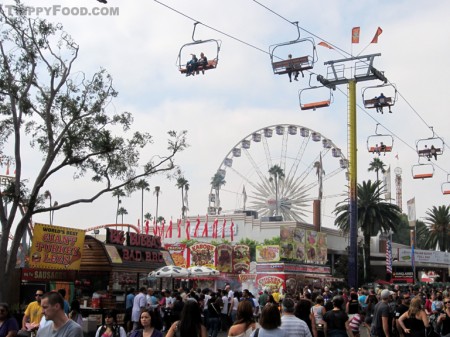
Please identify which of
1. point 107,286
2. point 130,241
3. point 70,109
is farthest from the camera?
point 130,241

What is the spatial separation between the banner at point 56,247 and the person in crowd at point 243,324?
700 inches

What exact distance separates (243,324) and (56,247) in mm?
18634

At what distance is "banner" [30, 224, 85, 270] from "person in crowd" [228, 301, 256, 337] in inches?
700

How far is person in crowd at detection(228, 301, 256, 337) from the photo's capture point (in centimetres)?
807

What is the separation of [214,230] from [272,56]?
37.8m

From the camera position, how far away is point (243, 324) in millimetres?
8172

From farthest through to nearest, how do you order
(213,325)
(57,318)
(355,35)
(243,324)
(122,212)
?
(122,212) < (355,35) < (213,325) < (243,324) < (57,318)

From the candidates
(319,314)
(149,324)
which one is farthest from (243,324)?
(319,314)

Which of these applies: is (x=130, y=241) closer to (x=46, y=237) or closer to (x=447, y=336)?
(x=46, y=237)

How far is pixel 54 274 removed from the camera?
83.0 feet

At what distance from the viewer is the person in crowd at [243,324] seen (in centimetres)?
807

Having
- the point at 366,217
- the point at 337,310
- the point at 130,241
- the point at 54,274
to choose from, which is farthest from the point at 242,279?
the point at 337,310

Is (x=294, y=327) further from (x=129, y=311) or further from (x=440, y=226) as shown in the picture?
(x=440, y=226)

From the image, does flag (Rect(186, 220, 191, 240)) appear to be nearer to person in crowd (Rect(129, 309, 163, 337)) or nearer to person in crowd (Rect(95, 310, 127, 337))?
person in crowd (Rect(95, 310, 127, 337))
